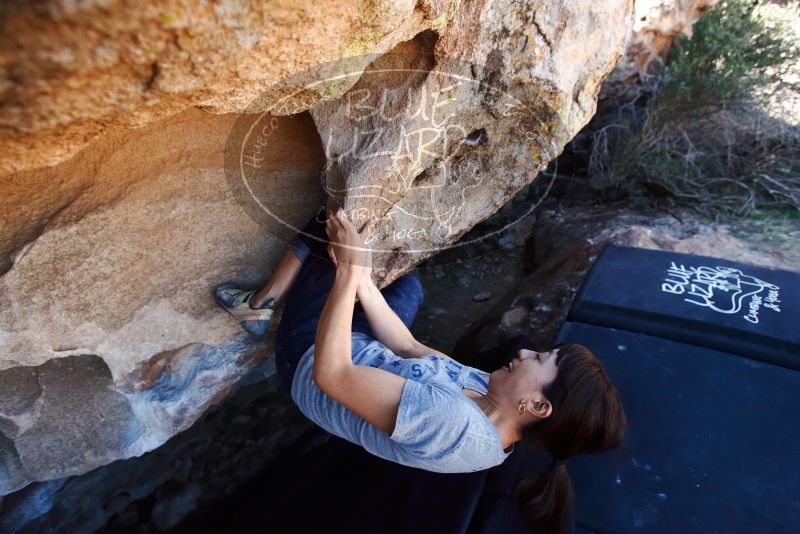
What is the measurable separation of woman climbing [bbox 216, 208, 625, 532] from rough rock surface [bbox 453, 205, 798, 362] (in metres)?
0.80

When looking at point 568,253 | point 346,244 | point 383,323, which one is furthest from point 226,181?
point 568,253

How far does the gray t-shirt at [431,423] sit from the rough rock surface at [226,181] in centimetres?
53

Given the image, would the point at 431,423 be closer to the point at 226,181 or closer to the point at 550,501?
the point at 550,501

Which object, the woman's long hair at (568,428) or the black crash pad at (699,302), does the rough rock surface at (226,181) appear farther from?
the woman's long hair at (568,428)

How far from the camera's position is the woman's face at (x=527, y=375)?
1.24 m

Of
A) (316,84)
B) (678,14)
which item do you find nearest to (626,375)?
(316,84)

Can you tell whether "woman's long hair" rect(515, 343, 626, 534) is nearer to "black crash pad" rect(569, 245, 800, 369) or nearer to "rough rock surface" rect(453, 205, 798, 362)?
"black crash pad" rect(569, 245, 800, 369)

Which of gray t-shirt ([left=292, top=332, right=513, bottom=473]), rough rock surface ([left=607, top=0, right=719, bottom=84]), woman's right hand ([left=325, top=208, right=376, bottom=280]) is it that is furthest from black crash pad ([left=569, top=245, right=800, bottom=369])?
rough rock surface ([left=607, top=0, right=719, bottom=84])

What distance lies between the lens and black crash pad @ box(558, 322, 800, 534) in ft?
4.02

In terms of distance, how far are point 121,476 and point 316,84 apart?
1974 millimetres

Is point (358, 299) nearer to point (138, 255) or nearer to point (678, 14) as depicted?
point (138, 255)

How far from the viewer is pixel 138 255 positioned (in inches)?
60.8

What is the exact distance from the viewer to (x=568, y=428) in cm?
120

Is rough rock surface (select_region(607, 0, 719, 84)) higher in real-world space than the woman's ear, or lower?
higher
